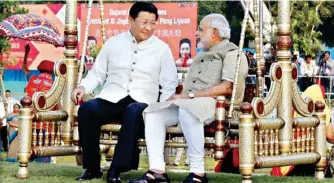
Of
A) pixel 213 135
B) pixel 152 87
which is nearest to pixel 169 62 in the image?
pixel 152 87

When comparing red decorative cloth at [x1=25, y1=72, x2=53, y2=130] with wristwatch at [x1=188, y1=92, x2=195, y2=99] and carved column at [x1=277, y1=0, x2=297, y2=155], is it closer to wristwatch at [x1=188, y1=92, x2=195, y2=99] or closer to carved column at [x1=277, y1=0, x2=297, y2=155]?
carved column at [x1=277, y1=0, x2=297, y2=155]

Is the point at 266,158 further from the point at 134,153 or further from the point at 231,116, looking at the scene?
the point at 134,153

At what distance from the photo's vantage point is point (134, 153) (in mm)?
8484

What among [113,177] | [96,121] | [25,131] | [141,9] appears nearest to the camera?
[113,177]

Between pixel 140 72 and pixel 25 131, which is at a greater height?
pixel 140 72

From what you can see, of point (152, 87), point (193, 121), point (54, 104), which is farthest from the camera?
point (54, 104)

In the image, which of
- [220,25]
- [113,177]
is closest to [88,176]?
[113,177]

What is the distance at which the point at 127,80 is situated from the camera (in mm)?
8734

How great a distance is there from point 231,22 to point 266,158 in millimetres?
34102

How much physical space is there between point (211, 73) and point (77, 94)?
117cm

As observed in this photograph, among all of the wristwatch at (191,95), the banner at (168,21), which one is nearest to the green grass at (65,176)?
the wristwatch at (191,95)

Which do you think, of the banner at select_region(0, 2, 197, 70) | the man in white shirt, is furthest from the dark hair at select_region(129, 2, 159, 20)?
the banner at select_region(0, 2, 197, 70)

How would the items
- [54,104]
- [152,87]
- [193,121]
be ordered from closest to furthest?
[193,121] → [152,87] → [54,104]

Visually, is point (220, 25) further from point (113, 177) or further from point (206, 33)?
point (113, 177)
